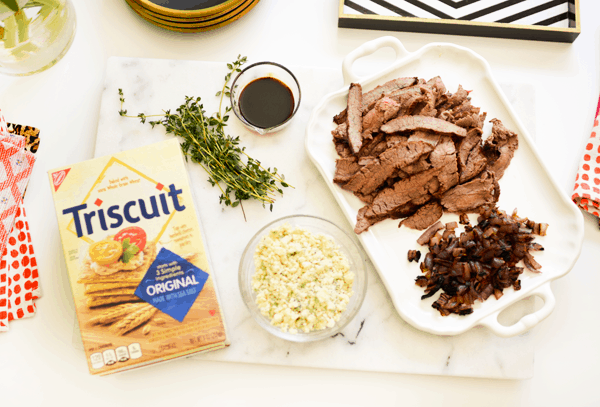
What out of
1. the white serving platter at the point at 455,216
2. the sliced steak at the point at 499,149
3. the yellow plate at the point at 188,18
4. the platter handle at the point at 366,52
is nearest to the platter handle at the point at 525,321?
the white serving platter at the point at 455,216

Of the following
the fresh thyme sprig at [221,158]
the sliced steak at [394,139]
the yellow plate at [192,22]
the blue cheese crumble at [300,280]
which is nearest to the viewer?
the blue cheese crumble at [300,280]

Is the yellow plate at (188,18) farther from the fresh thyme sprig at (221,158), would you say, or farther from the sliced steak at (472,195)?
the sliced steak at (472,195)

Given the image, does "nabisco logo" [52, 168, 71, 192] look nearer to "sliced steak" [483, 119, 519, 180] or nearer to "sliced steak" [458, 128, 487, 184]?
"sliced steak" [458, 128, 487, 184]

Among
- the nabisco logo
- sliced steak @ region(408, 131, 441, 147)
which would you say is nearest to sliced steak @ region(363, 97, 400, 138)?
sliced steak @ region(408, 131, 441, 147)

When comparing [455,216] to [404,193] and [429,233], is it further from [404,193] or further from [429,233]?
[404,193]

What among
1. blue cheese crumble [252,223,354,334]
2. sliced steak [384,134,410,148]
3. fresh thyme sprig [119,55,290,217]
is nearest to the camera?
blue cheese crumble [252,223,354,334]

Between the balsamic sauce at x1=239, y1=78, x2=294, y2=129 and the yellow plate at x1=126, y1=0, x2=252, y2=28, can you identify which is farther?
the yellow plate at x1=126, y1=0, x2=252, y2=28
